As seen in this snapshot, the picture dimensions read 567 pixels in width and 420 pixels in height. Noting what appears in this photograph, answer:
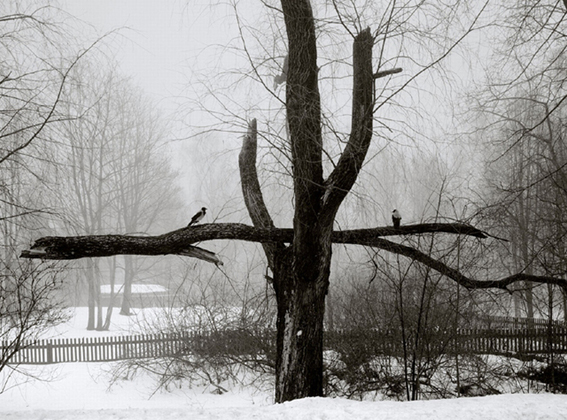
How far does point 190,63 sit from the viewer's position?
6.56 m

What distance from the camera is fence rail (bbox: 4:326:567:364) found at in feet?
38.1

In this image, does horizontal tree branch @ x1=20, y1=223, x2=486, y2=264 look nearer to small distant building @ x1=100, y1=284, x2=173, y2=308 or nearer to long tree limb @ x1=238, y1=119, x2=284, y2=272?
long tree limb @ x1=238, y1=119, x2=284, y2=272

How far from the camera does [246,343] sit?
1297 centimetres

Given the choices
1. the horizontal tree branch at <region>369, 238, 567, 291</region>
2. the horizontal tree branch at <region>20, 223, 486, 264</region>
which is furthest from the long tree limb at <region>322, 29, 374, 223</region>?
the horizontal tree branch at <region>369, 238, 567, 291</region>

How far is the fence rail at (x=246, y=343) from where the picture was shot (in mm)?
11602

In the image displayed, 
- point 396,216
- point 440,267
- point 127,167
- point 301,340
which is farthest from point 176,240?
point 127,167

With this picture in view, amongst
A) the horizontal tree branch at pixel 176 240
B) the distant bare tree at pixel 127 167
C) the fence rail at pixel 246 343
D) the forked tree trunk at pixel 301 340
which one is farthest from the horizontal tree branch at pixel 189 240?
the distant bare tree at pixel 127 167

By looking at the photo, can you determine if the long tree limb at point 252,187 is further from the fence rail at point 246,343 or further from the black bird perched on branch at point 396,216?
the fence rail at point 246,343

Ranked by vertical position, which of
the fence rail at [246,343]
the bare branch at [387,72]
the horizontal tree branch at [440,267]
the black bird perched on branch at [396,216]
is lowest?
the fence rail at [246,343]

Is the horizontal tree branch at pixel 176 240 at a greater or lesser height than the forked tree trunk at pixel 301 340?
greater

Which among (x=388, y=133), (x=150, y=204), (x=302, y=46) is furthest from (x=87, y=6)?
(x=150, y=204)

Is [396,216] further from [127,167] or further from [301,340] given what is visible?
[127,167]

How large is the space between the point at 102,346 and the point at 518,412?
57.6 ft

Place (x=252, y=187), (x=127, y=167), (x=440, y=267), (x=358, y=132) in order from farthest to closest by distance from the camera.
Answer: (x=127, y=167) < (x=252, y=187) < (x=440, y=267) < (x=358, y=132)
